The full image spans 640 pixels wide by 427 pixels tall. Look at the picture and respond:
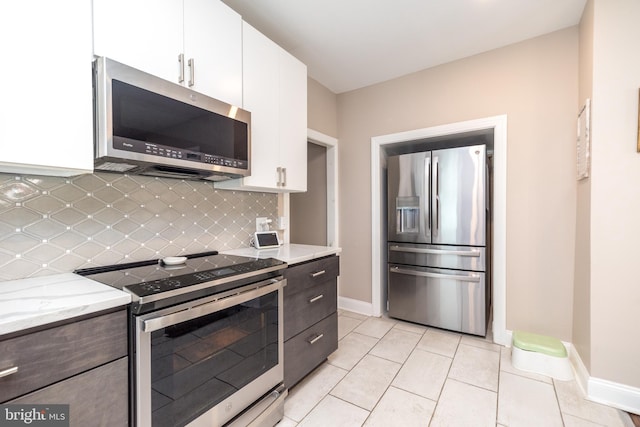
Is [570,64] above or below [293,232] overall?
above

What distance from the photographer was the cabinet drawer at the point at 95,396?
80cm

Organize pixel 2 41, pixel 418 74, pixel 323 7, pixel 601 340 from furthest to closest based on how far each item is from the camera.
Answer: pixel 418 74
pixel 323 7
pixel 601 340
pixel 2 41

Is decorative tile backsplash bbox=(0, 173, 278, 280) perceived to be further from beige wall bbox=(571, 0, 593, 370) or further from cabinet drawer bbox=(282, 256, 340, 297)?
beige wall bbox=(571, 0, 593, 370)

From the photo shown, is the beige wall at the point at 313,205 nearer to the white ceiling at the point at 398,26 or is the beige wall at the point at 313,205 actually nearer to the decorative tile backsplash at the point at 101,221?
the white ceiling at the point at 398,26

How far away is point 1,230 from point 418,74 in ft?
10.8

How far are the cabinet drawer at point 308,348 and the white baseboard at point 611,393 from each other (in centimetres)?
166

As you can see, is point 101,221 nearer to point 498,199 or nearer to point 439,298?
point 439,298

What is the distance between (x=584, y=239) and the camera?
1925 millimetres

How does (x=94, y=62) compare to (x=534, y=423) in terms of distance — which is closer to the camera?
(x=94, y=62)

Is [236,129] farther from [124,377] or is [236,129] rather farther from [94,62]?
[124,377]

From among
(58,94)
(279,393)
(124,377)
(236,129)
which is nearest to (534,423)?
(279,393)

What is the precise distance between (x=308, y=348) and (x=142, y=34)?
6.50 feet

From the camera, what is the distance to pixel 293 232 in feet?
13.0

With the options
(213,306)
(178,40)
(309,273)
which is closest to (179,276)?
(213,306)
